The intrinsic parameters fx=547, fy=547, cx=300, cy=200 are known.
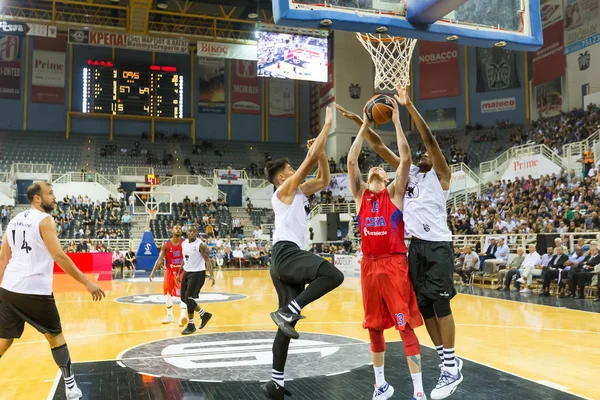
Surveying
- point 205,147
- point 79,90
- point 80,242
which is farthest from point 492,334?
point 79,90

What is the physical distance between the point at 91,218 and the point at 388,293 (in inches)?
996

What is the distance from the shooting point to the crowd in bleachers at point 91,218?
83.7ft

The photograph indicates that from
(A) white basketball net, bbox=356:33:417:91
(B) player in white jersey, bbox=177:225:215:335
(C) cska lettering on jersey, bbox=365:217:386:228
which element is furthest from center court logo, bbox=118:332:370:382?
(A) white basketball net, bbox=356:33:417:91

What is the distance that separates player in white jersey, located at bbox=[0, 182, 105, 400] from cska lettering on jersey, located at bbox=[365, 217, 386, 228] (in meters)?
2.33

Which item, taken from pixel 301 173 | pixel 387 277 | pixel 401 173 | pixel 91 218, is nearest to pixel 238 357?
pixel 387 277

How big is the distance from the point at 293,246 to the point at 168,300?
5456mm

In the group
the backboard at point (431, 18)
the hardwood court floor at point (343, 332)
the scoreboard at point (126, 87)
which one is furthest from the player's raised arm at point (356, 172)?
the scoreboard at point (126, 87)

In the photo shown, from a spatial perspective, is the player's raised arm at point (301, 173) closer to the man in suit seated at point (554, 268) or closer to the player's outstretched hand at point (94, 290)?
the player's outstretched hand at point (94, 290)

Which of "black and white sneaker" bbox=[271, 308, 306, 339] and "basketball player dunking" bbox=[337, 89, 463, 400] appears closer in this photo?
"black and white sneaker" bbox=[271, 308, 306, 339]

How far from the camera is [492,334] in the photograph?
7.92 metres

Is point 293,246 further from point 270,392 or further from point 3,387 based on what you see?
point 3,387

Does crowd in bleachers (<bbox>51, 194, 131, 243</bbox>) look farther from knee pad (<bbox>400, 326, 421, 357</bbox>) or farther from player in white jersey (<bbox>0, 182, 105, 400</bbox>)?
knee pad (<bbox>400, 326, 421, 357</bbox>)

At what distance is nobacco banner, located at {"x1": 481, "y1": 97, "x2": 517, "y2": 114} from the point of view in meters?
33.3

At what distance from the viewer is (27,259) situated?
14.4 ft
